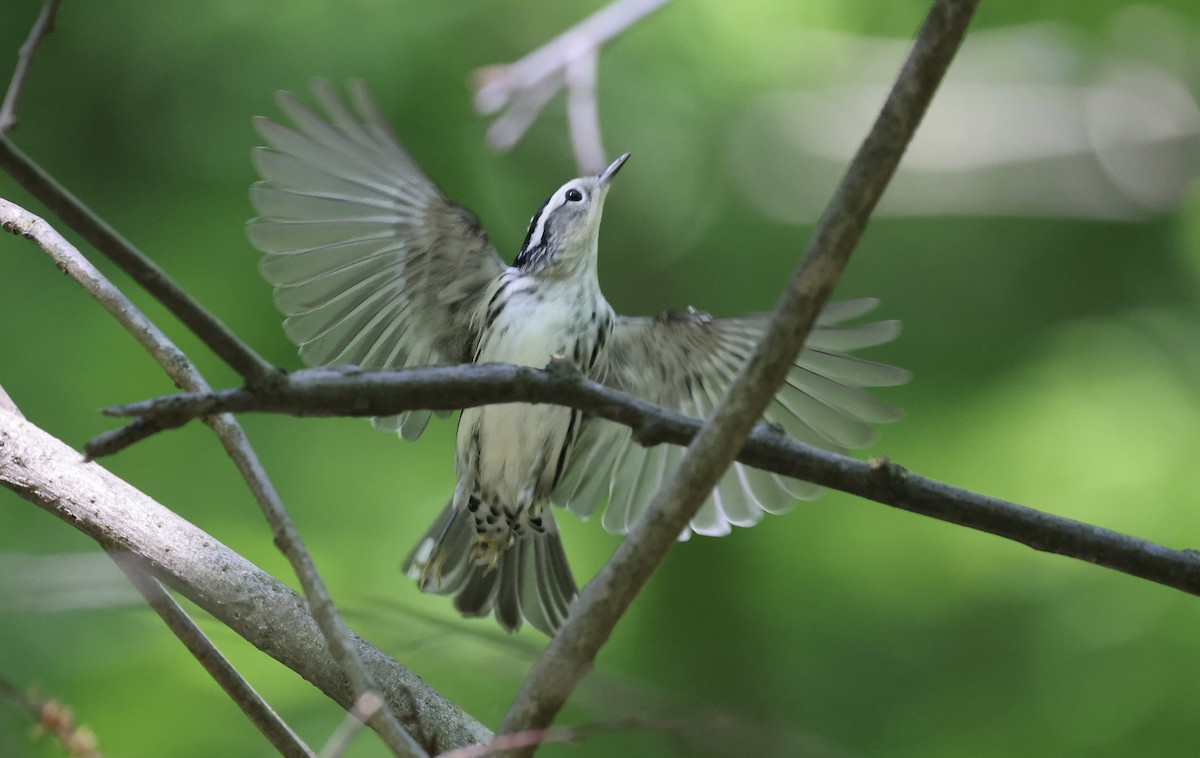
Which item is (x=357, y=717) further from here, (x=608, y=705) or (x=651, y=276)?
(x=651, y=276)

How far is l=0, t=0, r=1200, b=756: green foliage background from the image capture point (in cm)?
240

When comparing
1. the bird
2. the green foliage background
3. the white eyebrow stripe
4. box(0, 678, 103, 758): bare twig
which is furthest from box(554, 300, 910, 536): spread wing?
box(0, 678, 103, 758): bare twig

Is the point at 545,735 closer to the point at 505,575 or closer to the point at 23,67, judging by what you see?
the point at 23,67

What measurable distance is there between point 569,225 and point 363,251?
1.19 feet

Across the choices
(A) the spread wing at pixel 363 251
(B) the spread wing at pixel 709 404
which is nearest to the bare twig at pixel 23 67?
(A) the spread wing at pixel 363 251

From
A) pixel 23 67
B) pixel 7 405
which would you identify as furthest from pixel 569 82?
pixel 23 67

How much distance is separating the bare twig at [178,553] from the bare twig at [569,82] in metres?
0.94

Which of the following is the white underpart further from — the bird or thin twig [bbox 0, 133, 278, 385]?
thin twig [bbox 0, 133, 278, 385]

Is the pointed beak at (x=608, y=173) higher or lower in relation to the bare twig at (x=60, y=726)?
higher

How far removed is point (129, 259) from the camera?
0.73 m

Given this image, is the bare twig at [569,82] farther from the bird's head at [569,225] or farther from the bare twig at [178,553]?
the bare twig at [178,553]

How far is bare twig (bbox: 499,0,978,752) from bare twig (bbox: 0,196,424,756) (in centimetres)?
12

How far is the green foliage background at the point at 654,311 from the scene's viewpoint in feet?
7.88

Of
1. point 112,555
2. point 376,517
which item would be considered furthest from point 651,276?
point 112,555
